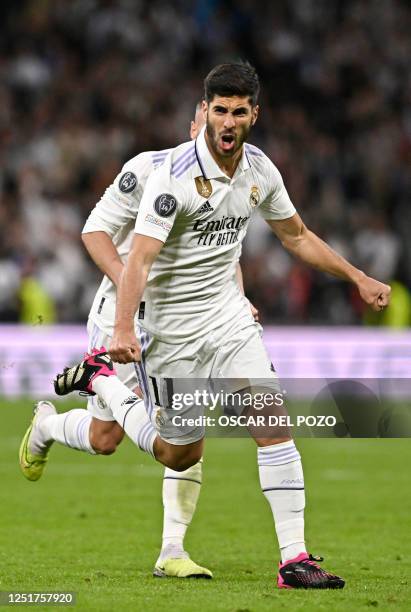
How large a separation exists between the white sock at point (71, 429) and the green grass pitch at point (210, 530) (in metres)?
0.64

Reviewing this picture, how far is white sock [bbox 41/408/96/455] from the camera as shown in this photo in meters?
7.73

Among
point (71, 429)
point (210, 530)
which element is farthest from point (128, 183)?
point (210, 530)

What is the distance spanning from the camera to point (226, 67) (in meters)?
6.37

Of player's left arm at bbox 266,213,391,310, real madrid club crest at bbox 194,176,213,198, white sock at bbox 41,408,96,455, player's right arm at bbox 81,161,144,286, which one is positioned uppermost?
real madrid club crest at bbox 194,176,213,198

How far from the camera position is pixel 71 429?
25.6 ft

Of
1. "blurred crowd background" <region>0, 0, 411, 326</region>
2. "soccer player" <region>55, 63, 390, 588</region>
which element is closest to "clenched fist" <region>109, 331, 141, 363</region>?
"soccer player" <region>55, 63, 390, 588</region>

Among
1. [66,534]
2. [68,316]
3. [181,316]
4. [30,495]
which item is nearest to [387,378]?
[68,316]

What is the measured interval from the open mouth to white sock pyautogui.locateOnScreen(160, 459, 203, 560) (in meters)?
1.80

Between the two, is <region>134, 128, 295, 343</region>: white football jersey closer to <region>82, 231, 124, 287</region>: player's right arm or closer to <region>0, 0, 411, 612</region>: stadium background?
<region>82, 231, 124, 287</region>: player's right arm

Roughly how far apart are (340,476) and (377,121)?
10.1 metres

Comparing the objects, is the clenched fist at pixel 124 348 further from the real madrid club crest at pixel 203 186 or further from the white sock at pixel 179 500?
the white sock at pixel 179 500

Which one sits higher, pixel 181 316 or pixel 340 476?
pixel 181 316

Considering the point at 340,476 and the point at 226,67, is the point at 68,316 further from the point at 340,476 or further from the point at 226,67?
the point at 226,67

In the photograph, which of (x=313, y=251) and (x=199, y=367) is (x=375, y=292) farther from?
(x=199, y=367)
